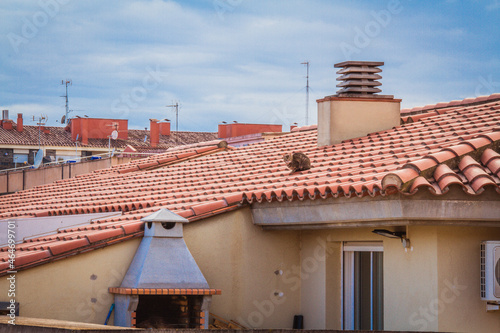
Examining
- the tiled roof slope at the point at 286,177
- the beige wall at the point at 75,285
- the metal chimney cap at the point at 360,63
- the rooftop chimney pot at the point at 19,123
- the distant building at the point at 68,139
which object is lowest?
the beige wall at the point at 75,285

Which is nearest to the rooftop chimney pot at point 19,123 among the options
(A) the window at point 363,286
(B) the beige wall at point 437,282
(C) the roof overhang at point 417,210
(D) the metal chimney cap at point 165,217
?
(D) the metal chimney cap at point 165,217

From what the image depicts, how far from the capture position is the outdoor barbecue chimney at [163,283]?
10.3 meters

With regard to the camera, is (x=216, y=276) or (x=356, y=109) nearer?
(x=216, y=276)

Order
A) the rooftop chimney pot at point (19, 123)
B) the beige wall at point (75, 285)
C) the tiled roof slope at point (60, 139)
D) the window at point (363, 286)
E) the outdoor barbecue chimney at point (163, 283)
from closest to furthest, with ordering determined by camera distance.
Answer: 1. the beige wall at point (75, 285)
2. the outdoor barbecue chimney at point (163, 283)
3. the window at point (363, 286)
4. the tiled roof slope at point (60, 139)
5. the rooftop chimney pot at point (19, 123)

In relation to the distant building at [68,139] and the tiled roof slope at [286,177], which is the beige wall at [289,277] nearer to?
the tiled roof slope at [286,177]

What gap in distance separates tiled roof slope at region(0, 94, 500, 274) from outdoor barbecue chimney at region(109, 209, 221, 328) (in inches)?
16.8

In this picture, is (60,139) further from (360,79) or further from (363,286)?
(363,286)

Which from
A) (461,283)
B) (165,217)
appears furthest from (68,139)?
(461,283)

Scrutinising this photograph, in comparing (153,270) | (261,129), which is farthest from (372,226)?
(261,129)

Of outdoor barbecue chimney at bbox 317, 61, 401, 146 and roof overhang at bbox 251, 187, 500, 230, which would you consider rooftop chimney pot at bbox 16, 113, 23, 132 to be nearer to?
outdoor barbecue chimney at bbox 317, 61, 401, 146

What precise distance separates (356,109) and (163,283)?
5806 mm

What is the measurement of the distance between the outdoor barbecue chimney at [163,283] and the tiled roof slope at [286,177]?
43 centimetres

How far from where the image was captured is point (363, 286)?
1126cm

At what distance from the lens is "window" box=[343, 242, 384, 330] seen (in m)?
10.9
